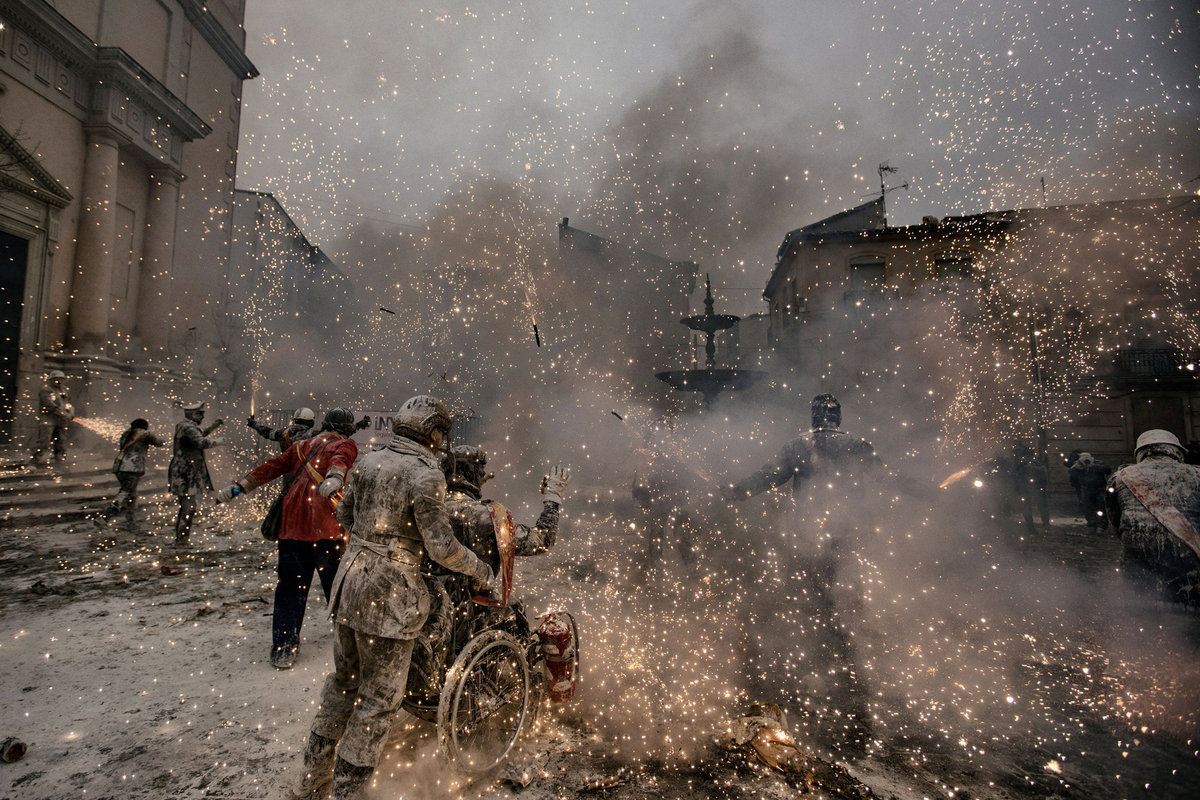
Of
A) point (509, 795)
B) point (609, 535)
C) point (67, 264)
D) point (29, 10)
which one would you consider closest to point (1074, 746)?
point (509, 795)

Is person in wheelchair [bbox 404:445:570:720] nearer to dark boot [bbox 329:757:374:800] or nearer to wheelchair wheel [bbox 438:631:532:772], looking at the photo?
wheelchair wheel [bbox 438:631:532:772]

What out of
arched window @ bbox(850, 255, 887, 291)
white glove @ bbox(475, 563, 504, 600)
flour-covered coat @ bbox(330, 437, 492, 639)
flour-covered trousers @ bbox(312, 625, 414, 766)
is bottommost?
flour-covered trousers @ bbox(312, 625, 414, 766)

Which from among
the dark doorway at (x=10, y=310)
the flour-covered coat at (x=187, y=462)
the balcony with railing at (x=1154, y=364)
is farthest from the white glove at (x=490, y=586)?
the balcony with railing at (x=1154, y=364)

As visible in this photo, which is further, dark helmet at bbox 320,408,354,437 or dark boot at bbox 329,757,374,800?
dark helmet at bbox 320,408,354,437

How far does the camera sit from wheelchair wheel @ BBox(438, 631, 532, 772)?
231 centimetres

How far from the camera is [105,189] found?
11438mm

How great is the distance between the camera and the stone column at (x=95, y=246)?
1091 centimetres

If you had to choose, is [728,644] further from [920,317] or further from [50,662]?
[920,317]

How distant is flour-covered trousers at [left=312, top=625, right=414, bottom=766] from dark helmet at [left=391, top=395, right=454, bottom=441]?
0.97 meters

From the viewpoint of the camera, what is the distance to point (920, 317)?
1692 centimetres

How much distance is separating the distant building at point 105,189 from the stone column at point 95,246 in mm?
27

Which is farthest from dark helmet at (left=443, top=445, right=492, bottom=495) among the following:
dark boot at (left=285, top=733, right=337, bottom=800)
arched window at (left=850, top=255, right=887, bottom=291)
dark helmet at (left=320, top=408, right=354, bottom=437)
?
arched window at (left=850, top=255, right=887, bottom=291)

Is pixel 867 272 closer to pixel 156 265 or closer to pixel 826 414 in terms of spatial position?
pixel 826 414

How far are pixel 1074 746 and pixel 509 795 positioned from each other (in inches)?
140
